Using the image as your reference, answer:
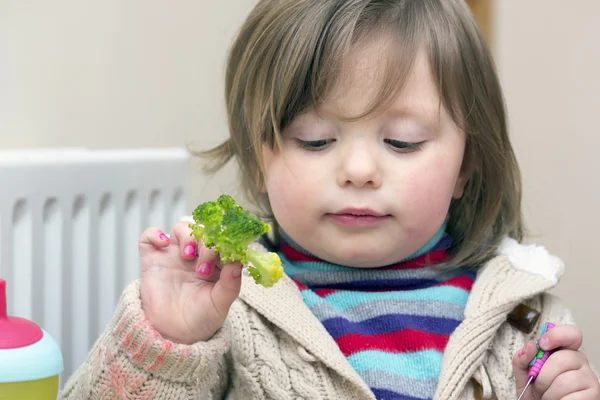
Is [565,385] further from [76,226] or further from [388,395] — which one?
[76,226]

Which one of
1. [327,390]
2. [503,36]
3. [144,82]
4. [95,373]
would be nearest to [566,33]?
[503,36]

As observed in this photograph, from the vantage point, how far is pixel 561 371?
931 mm

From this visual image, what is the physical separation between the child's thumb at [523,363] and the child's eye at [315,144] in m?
0.30

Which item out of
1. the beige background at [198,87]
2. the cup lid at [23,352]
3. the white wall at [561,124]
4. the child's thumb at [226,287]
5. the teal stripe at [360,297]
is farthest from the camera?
the white wall at [561,124]

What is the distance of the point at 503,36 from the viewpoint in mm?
1847

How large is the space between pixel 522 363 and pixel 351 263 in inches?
8.5

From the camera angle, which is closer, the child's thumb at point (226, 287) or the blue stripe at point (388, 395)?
the child's thumb at point (226, 287)

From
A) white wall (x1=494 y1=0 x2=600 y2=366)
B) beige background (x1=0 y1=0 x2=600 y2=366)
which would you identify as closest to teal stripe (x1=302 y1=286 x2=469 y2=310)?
beige background (x1=0 y1=0 x2=600 y2=366)

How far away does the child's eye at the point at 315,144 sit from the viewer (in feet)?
3.19

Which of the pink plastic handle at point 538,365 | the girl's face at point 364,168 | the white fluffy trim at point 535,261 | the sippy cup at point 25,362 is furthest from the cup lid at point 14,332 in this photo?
the white fluffy trim at point 535,261

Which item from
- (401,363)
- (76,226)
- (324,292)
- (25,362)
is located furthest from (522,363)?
(76,226)

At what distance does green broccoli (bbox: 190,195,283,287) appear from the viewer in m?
0.77

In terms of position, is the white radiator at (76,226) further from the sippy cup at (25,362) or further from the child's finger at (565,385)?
the child's finger at (565,385)

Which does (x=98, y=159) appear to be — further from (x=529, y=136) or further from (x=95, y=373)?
(x=529, y=136)
